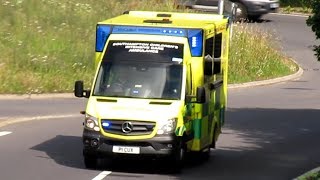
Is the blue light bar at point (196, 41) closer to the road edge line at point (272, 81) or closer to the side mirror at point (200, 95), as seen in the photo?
the side mirror at point (200, 95)

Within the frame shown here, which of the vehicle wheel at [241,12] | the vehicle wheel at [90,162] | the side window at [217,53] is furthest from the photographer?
the vehicle wheel at [241,12]

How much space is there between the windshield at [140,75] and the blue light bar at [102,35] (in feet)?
1.09

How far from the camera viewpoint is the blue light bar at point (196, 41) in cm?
1664

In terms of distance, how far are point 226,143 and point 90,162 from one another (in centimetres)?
502

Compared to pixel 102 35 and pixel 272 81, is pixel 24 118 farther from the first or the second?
pixel 272 81

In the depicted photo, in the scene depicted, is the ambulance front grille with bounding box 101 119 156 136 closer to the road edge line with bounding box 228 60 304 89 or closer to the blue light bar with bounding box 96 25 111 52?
the blue light bar with bounding box 96 25 111 52

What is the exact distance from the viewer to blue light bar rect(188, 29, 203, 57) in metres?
16.6

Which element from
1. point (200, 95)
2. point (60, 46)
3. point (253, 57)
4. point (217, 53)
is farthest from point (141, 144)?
point (253, 57)

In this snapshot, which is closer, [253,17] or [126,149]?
[126,149]

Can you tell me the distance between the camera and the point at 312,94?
106 feet

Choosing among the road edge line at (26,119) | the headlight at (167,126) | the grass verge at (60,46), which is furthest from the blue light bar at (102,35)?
the grass verge at (60,46)

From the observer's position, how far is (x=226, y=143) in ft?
67.9

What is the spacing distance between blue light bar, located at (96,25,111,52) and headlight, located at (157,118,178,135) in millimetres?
2086

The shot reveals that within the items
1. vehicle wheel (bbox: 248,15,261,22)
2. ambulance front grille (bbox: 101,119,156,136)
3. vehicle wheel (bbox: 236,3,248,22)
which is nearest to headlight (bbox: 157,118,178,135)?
ambulance front grille (bbox: 101,119,156,136)
